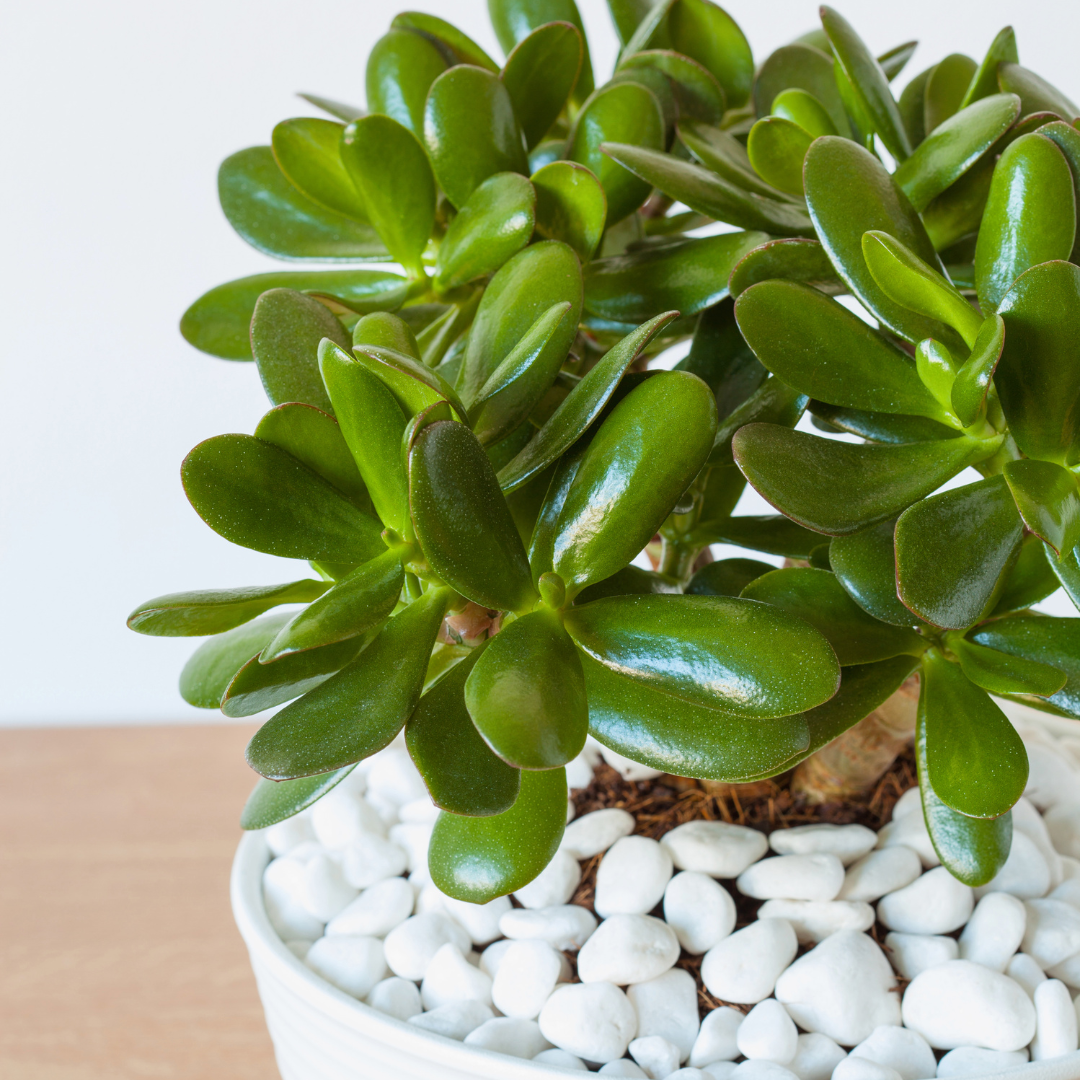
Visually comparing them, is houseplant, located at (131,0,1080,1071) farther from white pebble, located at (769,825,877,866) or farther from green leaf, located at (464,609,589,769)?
white pebble, located at (769,825,877,866)

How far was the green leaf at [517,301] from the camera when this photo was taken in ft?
1.51

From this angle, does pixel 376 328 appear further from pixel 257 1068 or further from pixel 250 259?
pixel 250 259

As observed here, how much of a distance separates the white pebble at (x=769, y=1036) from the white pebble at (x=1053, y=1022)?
0.13 m

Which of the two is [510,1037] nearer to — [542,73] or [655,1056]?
[655,1056]

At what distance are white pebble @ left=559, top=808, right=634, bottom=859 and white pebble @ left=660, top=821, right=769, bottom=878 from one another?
0.12ft

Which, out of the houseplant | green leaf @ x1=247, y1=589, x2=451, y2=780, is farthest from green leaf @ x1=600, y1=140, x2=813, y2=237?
green leaf @ x1=247, y1=589, x2=451, y2=780

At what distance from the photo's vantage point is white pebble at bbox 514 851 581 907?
0.70 m

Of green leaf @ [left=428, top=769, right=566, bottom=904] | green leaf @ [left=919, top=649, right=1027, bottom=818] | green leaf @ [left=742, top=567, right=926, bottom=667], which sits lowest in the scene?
green leaf @ [left=428, top=769, right=566, bottom=904]

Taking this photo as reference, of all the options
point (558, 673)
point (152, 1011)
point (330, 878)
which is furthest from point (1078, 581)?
point (152, 1011)

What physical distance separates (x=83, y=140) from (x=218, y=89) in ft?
0.64

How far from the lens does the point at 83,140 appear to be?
1.43 metres

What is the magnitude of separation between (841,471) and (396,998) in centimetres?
43

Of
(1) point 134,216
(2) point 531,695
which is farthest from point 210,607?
(1) point 134,216

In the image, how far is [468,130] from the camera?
541 millimetres
